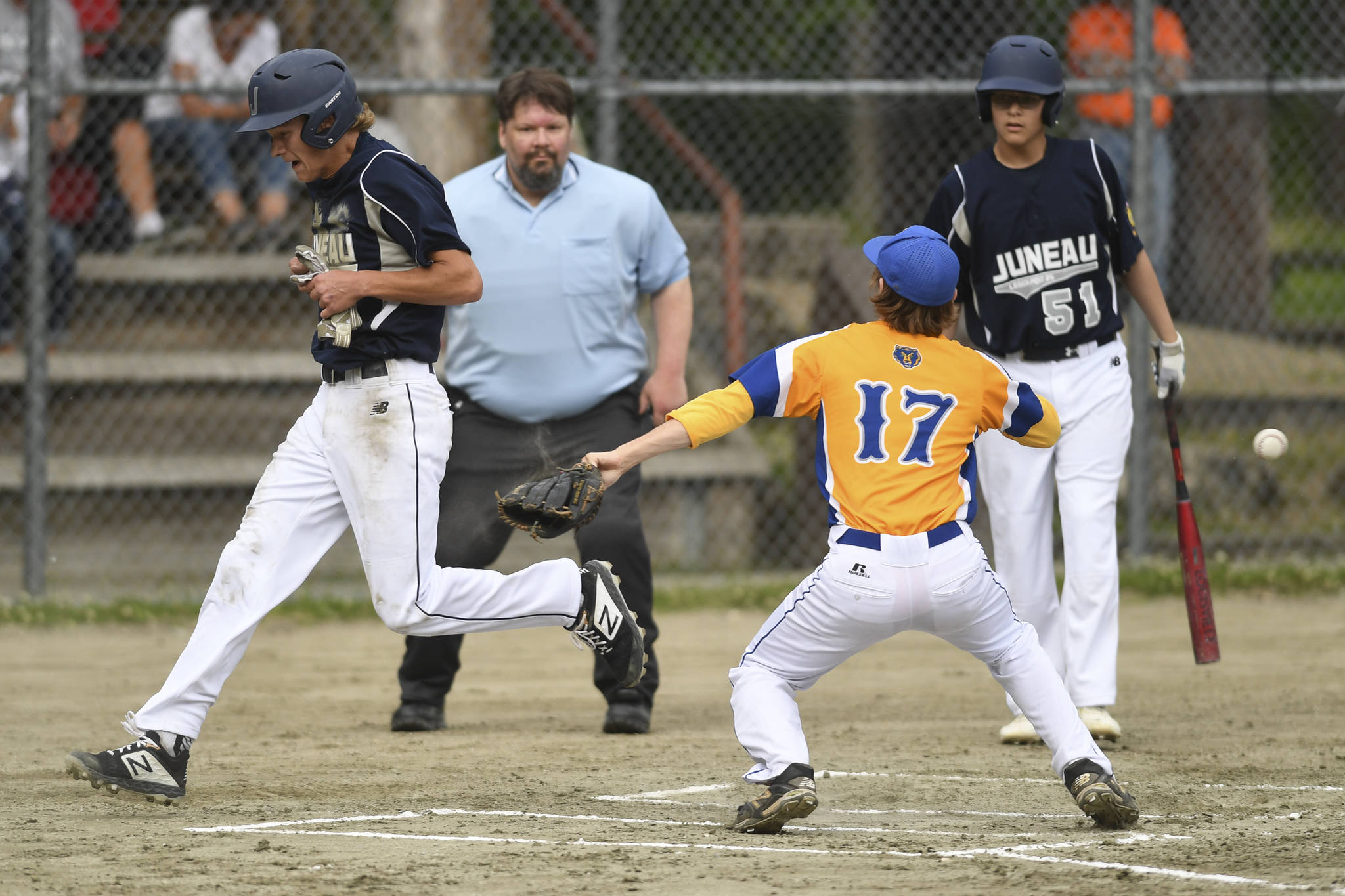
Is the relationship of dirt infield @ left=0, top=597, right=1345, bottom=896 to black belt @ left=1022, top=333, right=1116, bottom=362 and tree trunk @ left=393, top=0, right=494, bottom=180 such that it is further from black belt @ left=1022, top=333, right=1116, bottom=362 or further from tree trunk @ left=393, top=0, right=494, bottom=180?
tree trunk @ left=393, top=0, right=494, bottom=180

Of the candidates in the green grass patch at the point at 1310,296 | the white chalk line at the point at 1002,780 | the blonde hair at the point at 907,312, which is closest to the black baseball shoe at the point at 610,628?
the white chalk line at the point at 1002,780

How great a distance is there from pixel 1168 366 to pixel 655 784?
2352 millimetres

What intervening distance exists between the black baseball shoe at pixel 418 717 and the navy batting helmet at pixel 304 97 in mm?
2190

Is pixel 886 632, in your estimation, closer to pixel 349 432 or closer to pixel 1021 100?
pixel 349 432

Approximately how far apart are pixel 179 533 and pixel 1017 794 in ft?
21.0

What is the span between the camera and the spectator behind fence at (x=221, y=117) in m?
10.2

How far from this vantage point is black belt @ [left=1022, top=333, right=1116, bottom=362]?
18.7 ft

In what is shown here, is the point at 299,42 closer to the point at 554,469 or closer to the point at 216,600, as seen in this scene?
the point at 554,469

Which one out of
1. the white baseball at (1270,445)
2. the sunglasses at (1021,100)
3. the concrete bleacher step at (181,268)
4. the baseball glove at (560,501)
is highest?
the concrete bleacher step at (181,268)

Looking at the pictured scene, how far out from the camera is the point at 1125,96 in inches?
394

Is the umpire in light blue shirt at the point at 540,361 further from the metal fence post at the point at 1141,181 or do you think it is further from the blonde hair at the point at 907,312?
the metal fence post at the point at 1141,181

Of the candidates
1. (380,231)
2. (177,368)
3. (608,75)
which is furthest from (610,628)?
(177,368)

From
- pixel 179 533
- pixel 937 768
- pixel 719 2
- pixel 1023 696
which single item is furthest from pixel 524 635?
pixel 719 2

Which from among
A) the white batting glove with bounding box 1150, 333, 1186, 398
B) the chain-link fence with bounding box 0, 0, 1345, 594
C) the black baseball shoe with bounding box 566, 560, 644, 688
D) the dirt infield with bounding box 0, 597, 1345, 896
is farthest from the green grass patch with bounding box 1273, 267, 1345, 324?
the black baseball shoe with bounding box 566, 560, 644, 688
